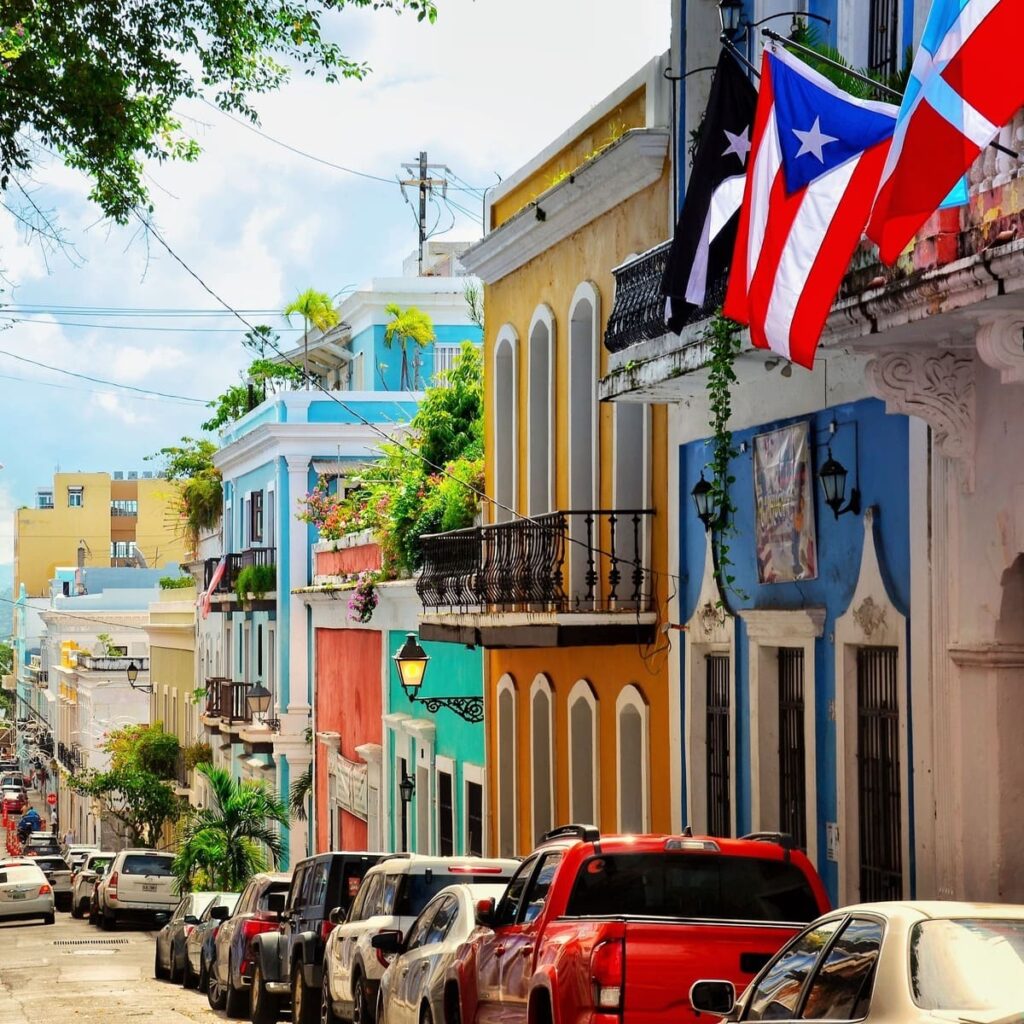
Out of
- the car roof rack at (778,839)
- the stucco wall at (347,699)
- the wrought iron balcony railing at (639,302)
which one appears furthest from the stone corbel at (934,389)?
the stucco wall at (347,699)

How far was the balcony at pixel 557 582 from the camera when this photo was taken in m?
19.1

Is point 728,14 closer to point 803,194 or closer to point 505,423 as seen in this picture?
point 803,194

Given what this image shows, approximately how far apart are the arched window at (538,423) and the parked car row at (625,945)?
4639 mm

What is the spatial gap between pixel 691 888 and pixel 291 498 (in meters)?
31.2

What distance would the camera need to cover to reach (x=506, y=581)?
20.4 metres

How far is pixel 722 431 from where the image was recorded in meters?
15.2

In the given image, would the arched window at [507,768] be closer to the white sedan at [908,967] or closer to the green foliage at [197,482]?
the white sedan at [908,967]

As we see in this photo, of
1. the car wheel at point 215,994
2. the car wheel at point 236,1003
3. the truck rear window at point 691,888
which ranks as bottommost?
the car wheel at point 215,994

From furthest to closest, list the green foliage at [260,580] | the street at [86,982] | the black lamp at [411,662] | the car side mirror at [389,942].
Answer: the green foliage at [260,580] → the black lamp at [411,662] → the street at [86,982] → the car side mirror at [389,942]

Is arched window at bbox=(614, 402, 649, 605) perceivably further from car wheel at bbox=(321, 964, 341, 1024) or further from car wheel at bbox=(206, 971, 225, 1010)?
car wheel at bbox=(206, 971, 225, 1010)

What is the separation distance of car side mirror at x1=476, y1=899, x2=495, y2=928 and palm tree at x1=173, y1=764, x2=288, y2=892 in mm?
25425

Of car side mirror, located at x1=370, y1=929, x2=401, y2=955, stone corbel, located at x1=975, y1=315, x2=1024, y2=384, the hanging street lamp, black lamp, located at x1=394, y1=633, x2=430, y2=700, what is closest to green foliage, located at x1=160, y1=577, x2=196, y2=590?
the hanging street lamp

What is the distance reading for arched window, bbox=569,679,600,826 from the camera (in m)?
20.8

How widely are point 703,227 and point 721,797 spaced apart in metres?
5.42
